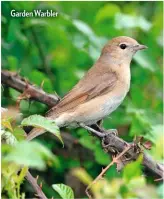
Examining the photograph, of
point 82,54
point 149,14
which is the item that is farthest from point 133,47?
point 149,14

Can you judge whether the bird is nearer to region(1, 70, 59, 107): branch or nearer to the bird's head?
the bird's head

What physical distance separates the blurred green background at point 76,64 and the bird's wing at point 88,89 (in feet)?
0.86

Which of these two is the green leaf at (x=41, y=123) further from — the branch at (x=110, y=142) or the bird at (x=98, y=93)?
the bird at (x=98, y=93)

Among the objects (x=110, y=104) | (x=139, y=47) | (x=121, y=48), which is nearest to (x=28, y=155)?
(x=110, y=104)

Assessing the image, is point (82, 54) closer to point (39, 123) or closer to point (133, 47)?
point (133, 47)

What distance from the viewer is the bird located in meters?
4.42

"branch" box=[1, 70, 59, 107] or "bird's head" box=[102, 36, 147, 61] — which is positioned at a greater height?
"bird's head" box=[102, 36, 147, 61]

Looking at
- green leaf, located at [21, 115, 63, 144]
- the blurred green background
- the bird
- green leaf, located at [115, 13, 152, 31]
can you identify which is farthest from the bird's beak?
green leaf, located at [21, 115, 63, 144]

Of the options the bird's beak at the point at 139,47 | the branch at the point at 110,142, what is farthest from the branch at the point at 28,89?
the bird's beak at the point at 139,47

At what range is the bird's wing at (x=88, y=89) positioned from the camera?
14.6ft

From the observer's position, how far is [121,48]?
5281 mm

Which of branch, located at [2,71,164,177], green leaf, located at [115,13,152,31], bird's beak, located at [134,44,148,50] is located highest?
green leaf, located at [115,13,152,31]

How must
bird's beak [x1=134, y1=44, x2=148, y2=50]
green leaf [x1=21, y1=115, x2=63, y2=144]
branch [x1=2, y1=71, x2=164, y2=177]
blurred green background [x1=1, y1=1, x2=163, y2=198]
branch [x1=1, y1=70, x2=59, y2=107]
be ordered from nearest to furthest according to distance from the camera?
green leaf [x1=21, y1=115, x2=63, y2=144] < branch [x1=2, y1=71, x2=164, y2=177] < branch [x1=1, y1=70, x2=59, y2=107] < blurred green background [x1=1, y1=1, x2=163, y2=198] < bird's beak [x1=134, y1=44, x2=148, y2=50]

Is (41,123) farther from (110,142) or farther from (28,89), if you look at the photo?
(28,89)
